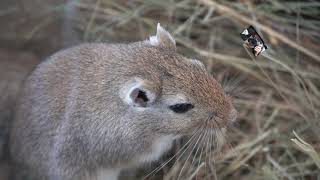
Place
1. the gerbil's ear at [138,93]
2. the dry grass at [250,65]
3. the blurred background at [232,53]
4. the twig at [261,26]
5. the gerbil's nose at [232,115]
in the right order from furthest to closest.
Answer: the twig at [261,26]
the dry grass at [250,65]
the blurred background at [232,53]
the gerbil's nose at [232,115]
the gerbil's ear at [138,93]

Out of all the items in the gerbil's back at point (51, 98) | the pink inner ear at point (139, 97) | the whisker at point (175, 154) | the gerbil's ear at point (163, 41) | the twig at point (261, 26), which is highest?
the twig at point (261, 26)

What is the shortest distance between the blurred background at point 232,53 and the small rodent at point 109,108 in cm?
25

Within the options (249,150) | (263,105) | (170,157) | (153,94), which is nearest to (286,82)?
(263,105)

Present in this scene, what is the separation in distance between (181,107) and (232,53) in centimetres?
148

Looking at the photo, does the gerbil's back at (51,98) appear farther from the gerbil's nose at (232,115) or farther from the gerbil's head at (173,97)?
the gerbil's nose at (232,115)

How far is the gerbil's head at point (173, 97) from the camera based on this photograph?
354cm

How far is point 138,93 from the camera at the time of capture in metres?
3.52

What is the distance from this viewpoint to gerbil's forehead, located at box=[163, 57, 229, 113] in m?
3.55

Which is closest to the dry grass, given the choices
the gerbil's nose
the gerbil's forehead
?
the gerbil's nose

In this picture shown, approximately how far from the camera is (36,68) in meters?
3.99

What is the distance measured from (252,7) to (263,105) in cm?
78

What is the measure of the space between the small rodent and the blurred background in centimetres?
25

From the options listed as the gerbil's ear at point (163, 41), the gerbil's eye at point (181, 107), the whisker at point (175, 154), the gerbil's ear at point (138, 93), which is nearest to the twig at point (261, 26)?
the gerbil's ear at point (163, 41)

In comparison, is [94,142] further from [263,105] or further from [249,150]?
[263,105]
